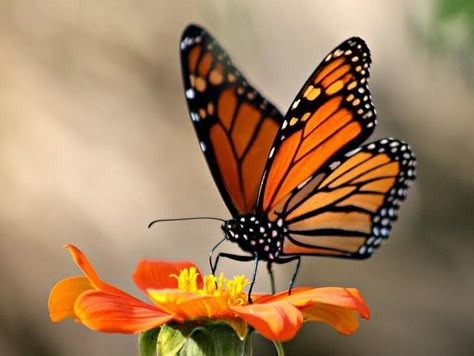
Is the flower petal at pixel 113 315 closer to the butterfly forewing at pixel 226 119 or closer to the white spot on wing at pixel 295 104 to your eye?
the butterfly forewing at pixel 226 119

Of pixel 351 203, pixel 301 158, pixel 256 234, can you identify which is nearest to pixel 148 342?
pixel 256 234

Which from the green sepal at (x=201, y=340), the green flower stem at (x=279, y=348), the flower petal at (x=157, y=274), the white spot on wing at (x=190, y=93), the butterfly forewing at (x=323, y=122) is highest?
the white spot on wing at (x=190, y=93)

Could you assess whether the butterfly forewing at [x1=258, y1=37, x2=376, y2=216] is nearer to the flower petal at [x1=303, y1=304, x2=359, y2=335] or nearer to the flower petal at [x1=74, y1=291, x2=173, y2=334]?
the flower petal at [x1=303, y1=304, x2=359, y2=335]

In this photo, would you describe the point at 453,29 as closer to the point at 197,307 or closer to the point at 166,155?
the point at 197,307

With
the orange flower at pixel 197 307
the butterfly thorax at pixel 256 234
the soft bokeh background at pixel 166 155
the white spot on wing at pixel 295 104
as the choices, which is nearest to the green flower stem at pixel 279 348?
the orange flower at pixel 197 307

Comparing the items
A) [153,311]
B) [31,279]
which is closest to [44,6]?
[31,279]
